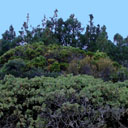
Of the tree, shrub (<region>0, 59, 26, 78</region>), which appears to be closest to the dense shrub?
shrub (<region>0, 59, 26, 78</region>)

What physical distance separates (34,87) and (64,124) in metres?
1.08

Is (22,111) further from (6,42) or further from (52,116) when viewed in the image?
(6,42)

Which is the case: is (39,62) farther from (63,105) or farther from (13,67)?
(63,105)

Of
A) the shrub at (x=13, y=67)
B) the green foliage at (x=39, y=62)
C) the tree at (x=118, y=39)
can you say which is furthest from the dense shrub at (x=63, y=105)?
the tree at (x=118, y=39)

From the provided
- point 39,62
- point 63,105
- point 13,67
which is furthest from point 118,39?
point 63,105

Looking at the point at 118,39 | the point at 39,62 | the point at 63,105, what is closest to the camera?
the point at 63,105

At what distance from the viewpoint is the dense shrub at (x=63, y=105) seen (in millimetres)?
3598

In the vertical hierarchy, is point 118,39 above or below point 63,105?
above

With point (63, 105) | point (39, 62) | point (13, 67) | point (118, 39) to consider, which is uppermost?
point (118, 39)

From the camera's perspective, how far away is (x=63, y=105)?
11.7ft

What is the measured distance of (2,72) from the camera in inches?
539

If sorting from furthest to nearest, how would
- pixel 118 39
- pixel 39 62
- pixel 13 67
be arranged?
pixel 118 39 → pixel 39 62 → pixel 13 67

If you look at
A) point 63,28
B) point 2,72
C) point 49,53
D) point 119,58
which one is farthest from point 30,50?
point 119,58

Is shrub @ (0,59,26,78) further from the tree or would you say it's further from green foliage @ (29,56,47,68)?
the tree
